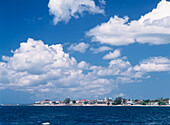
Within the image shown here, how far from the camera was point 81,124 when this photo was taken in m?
106

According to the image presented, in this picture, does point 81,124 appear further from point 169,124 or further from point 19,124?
point 169,124

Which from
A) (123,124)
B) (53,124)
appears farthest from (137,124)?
(53,124)

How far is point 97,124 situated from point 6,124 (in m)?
39.9

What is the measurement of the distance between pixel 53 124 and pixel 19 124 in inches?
583

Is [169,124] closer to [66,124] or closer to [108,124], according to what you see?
[108,124]

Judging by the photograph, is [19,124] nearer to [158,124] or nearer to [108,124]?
[108,124]

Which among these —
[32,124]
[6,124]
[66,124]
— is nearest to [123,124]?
[66,124]

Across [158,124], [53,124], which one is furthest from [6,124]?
[158,124]

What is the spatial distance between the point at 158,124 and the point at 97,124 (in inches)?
1076

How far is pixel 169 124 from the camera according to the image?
358 feet

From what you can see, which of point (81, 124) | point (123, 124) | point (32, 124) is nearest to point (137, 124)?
point (123, 124)

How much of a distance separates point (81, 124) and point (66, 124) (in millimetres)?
6642

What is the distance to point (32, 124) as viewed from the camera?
349 ft

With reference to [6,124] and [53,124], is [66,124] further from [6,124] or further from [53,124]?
[6,124]
